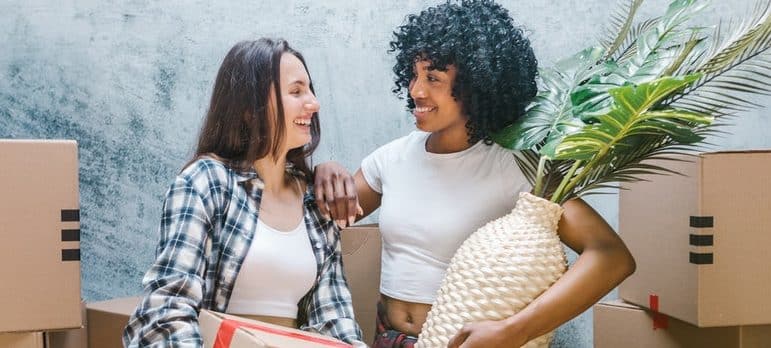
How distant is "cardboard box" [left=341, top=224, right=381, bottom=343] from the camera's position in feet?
8.29

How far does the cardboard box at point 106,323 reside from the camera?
95.3 inches

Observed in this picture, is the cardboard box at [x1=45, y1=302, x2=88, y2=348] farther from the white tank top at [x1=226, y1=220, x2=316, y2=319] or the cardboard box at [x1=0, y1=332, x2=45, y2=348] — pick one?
the white tank top at [x1=226, y1=220, x2=316, y2=319]

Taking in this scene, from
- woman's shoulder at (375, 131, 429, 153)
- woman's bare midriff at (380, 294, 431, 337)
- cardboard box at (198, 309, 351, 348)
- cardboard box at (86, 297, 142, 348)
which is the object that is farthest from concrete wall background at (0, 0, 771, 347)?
cardboard box at (198, 309, 351, 348)

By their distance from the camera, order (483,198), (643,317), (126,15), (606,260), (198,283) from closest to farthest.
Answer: (198,283), (606,260), (483,198), (643,317), (126,15)

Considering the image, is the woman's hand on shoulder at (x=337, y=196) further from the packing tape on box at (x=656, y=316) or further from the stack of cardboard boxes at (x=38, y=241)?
the packing tape on box at (x=656, y=316)

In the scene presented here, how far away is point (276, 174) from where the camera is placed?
80.7 inches

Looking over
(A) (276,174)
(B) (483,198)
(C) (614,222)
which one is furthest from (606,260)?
(C) (614,222)

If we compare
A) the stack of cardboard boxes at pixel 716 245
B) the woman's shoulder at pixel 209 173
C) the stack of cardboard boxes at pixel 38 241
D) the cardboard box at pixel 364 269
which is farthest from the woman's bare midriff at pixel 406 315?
the stack of cardboard boxes at pixel 38 241

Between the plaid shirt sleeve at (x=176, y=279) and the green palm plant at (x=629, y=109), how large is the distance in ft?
2.37

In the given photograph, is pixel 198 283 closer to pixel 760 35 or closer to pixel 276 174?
pixel 276 174

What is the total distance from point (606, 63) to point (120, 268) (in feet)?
5.51

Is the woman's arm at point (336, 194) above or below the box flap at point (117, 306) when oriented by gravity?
above

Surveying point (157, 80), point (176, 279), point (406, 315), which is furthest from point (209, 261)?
point (157, 80)

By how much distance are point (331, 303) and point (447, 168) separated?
0.41m
